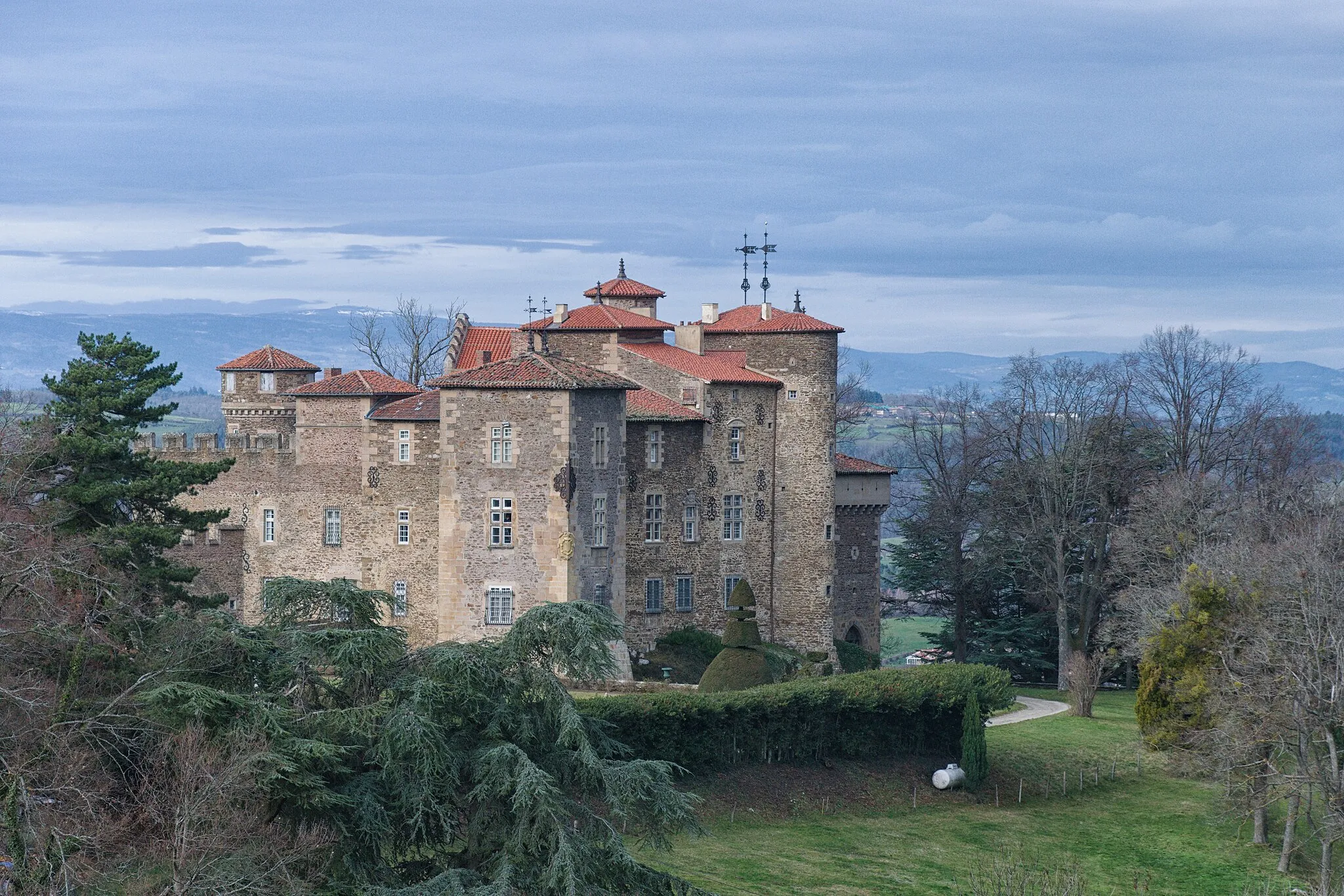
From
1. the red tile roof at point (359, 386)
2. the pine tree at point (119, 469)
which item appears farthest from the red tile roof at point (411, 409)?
the pine tree at point (119, 469)

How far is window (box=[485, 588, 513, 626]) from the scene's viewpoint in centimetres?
4606

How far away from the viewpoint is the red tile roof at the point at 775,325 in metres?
54.4

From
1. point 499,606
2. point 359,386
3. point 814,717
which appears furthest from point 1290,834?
point 359,386

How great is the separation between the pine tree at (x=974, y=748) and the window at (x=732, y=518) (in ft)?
41.2

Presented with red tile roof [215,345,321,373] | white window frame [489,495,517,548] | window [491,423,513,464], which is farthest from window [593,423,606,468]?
red tile roof [215,345,321,373]

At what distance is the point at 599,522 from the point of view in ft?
156

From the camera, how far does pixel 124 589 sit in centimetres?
2941

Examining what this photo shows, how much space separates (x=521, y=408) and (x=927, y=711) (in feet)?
42.9

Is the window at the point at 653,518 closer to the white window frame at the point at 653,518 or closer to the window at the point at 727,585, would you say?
the white window frame at the point at 653,518

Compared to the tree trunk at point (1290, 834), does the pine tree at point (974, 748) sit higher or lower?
higher

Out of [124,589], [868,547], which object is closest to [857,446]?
[868,547]

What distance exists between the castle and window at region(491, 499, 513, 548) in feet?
0.17

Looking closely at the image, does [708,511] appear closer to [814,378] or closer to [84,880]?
[814,378]

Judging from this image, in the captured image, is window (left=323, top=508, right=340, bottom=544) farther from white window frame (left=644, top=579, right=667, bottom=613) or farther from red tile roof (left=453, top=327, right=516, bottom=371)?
white window frame (left=644, top=579, right=667, bottom=613)
